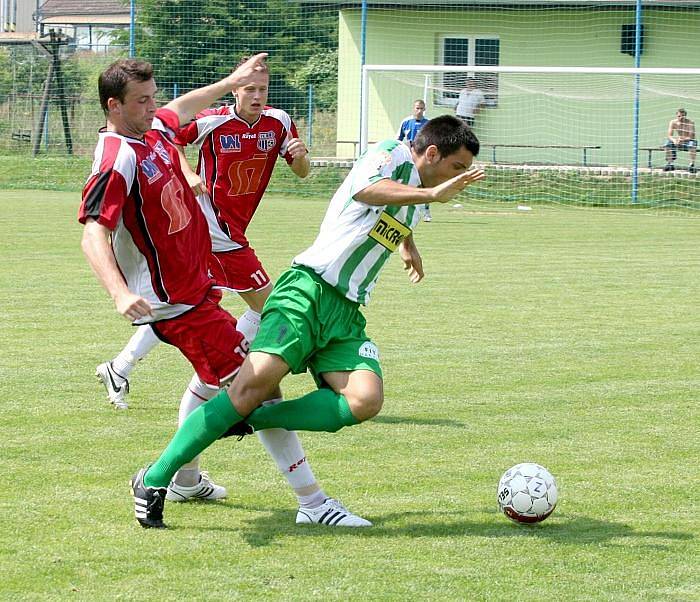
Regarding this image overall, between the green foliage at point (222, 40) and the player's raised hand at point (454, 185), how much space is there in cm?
2328

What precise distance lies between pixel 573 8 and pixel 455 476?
84.5 feet

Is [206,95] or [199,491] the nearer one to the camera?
[199,491]

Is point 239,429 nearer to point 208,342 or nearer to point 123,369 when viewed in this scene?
point 208,342

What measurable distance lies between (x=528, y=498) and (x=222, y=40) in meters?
24.2

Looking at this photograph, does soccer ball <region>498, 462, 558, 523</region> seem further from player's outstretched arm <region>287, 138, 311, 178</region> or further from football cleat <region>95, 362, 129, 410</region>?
football cleat <region>95, 362, 129, 410</region>

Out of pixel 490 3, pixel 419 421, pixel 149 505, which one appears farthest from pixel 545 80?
pixel 149 505

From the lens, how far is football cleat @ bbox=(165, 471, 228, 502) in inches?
206

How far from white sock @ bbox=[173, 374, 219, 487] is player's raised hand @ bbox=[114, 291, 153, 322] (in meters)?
0.89

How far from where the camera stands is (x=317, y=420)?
4770 mm

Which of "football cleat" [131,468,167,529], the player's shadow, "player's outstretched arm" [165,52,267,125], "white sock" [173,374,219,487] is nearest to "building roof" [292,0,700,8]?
the player's shadow

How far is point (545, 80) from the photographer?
2808 cm

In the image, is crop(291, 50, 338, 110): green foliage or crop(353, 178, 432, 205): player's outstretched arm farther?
crop(291, 50, 338, 110): green foliage

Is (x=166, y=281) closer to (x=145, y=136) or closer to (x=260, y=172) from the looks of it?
(x=145, y=136)

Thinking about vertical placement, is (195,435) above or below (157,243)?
below
